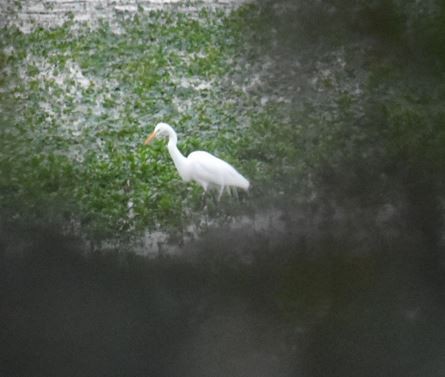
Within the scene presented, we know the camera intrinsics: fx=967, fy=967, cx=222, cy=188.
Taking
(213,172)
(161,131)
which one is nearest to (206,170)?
(213,172)

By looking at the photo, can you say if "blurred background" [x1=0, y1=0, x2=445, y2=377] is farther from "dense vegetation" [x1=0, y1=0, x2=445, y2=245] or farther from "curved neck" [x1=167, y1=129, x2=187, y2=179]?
"curved neck" [x1=167, y1=129, x2=187, y2=179]

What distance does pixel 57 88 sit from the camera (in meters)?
4.83

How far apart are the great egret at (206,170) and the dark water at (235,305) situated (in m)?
0.22

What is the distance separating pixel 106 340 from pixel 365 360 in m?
0.96

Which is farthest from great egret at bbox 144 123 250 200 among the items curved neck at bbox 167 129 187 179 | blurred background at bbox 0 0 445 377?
blurred background at bbox 0 0 445 377

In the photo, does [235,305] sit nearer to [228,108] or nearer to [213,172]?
[213,172]

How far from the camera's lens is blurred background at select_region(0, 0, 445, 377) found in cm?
361

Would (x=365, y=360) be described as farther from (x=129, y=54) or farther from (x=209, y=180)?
(x=129, y=54)

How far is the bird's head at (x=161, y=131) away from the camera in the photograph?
13.8 ft

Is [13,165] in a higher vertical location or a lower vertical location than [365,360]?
higher

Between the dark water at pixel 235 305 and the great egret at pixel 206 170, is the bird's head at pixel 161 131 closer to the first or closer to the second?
the great egret at pixel 206 170

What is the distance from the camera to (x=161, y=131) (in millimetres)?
4238

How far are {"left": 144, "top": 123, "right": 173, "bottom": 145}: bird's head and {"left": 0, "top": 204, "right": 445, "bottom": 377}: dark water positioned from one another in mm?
Answer: 522

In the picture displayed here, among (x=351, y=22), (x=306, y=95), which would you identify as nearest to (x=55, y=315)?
(x=306, y=95)
